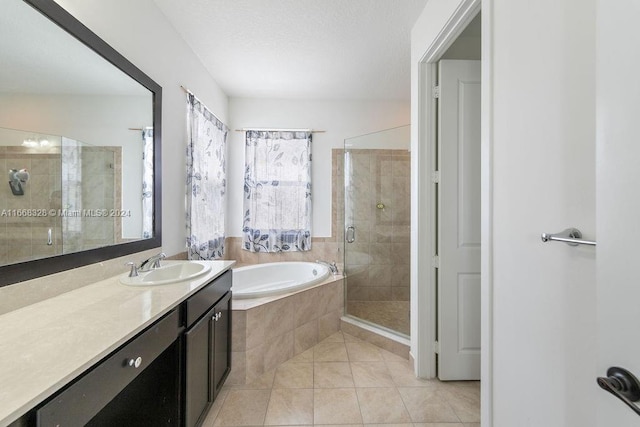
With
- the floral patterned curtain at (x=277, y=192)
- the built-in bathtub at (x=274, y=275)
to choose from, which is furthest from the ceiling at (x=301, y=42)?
the built-in bathtub at (x=274, y=275)

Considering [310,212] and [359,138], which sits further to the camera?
[310,212]

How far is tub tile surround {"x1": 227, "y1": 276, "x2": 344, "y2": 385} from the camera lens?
6.25ft

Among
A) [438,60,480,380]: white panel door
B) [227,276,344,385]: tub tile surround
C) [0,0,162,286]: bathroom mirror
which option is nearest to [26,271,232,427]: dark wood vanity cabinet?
[227,276,344,385]: tub tile surround

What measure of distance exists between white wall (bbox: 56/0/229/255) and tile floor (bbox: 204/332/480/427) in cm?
121

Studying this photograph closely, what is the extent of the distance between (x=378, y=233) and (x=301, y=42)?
201 cm

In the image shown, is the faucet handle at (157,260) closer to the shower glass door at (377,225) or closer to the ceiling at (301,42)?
the ceiling at (301,42)

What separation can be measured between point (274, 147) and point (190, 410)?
108 inches

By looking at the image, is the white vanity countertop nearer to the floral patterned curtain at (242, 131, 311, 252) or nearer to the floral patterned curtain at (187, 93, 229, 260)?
the floral patterned curtain at (187, 93, 229, 260)

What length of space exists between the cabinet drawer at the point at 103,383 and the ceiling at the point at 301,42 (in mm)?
2069

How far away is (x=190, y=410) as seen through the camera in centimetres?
128

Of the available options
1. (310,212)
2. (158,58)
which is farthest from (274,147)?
(158,58)

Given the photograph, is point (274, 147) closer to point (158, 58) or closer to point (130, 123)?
point (158, 58)

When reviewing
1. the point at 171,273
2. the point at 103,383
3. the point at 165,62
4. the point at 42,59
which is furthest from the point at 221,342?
the point at 165,62

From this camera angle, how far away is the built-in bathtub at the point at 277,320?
191 centimetres
